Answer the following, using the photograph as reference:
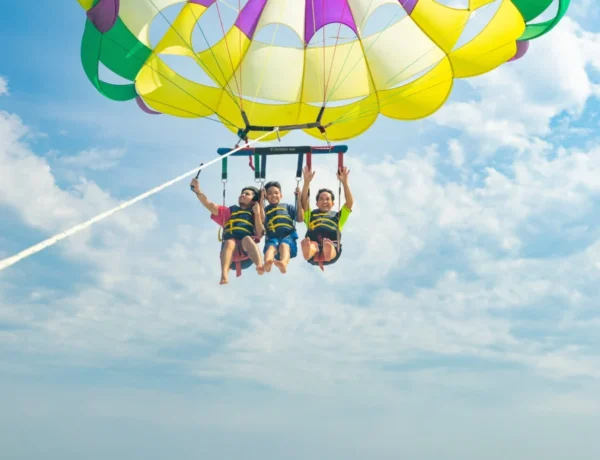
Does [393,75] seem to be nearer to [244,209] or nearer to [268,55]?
[268,55]

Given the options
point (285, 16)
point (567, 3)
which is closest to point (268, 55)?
point (285, 16)

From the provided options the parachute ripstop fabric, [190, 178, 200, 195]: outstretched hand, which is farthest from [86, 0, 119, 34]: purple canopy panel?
[190, 178, 200, 195]: outstretched hand

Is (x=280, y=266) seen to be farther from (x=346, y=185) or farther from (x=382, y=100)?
(x=382, y=100)

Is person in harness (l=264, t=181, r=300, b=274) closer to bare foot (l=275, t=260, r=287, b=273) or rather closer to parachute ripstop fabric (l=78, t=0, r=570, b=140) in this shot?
bare foot (l=275, t=260, r=287, b=273)

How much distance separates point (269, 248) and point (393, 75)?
2829mm

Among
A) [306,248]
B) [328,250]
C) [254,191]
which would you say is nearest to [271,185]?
[254,191]

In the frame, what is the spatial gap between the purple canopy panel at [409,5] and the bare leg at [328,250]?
3.03m

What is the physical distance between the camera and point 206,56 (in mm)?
9742

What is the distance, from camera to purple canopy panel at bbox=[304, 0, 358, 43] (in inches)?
370

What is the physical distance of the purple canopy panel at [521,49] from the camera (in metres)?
9.02

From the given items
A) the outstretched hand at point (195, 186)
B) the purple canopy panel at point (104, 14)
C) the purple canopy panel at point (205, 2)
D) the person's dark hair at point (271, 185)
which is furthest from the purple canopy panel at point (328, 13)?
the outstretched hand at point (195, 186)

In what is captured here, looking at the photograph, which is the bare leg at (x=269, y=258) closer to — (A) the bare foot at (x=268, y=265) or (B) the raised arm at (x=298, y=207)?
(A) the bare foot at (x=268, y=265)

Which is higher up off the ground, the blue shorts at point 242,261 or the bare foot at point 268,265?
the blue shorts at point 242,261

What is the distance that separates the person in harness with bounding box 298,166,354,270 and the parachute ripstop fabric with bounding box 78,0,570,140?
1.26 m
